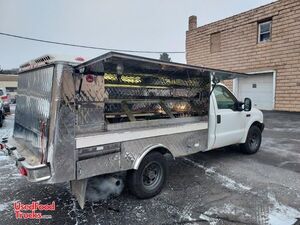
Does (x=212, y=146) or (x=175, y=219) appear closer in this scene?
(x=175, y=219)

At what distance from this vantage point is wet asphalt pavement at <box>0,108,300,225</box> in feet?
10.7

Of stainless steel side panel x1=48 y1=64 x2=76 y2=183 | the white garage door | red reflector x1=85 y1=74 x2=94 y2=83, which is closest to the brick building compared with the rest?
the white garage door

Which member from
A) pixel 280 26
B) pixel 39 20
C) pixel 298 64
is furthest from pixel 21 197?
pixel 39 20

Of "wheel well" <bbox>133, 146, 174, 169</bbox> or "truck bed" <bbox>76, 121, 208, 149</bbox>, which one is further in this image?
"wheel well" <bbox>133, 146, 174, 169</bbox>

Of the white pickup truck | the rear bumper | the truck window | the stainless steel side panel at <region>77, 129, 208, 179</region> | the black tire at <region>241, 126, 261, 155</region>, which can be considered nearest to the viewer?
the rear bumper

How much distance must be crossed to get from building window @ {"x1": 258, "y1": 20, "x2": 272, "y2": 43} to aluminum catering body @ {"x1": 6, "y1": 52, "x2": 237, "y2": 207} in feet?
32.9

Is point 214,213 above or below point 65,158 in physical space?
below

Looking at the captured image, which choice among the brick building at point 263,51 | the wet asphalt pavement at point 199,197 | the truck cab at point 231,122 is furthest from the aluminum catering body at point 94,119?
the brick building at point 263,51

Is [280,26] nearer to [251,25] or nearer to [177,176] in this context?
[251,25]

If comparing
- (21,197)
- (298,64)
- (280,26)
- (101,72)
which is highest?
(280,26)

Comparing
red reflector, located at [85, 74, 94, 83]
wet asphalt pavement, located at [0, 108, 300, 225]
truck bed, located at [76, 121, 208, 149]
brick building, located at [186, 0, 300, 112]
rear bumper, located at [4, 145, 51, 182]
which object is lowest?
wet asphalt pavement, located at [0, 108, 300, 225]

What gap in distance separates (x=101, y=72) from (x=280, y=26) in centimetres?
1200

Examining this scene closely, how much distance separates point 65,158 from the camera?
2.90 m

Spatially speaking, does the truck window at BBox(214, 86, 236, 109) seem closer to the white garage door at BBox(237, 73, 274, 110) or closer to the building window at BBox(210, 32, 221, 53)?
the white garage door at BBox(237, 73, 274, 110)
